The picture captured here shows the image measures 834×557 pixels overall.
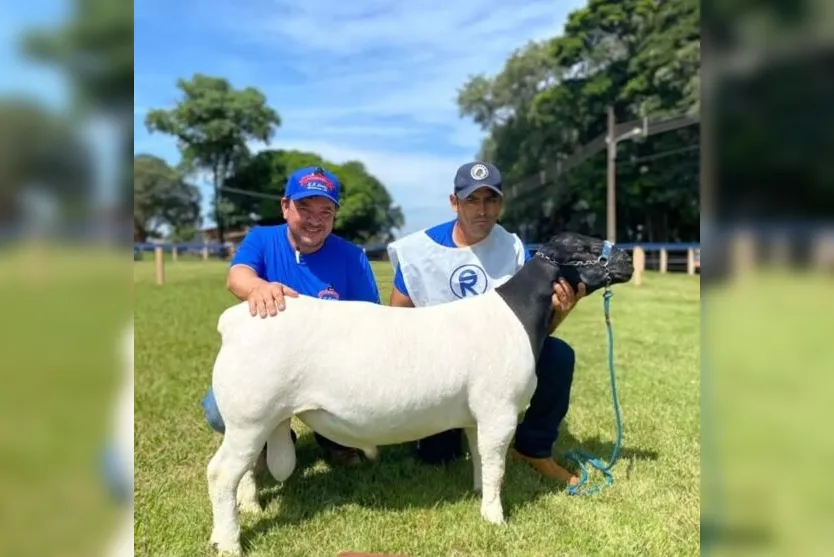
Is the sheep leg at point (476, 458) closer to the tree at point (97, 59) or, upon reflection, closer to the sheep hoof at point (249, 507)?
the sheep hoof at point (249, 507)

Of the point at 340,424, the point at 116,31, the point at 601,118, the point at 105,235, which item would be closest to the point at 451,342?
the point at 340,424

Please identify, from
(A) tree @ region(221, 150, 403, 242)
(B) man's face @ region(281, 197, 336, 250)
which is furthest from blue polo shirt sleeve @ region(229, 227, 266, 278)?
(A) tree @ region(221, 150, 403, 242)

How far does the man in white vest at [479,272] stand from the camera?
414 centimetres

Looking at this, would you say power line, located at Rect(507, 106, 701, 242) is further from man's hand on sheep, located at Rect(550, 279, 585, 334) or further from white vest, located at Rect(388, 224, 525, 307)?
man's hand on sheep, located at Rect(550, 279, 585, 334)

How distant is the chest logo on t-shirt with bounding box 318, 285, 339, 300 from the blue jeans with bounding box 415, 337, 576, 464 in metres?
1.45

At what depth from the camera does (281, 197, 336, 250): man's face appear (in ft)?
12.5

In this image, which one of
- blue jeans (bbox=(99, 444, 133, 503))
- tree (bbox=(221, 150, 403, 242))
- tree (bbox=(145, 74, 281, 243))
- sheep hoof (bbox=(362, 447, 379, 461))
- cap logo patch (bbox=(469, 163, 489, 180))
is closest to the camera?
blue jeans (bbox=(99, 444, 133, 503))

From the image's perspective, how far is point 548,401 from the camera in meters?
4.40

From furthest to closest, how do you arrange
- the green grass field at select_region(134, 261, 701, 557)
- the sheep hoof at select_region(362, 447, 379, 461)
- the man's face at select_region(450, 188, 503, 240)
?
the sheep hoof at select_region(362, 447, 379, 461)
the man's face at select_region(450, 188, 503, 240)
the green grass field at select_region(134, 261, 701, 557)

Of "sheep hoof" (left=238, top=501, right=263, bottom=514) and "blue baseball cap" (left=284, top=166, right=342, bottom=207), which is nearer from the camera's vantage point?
"blue baseball cap" (left=284, top=166, right=342, bottom=207)

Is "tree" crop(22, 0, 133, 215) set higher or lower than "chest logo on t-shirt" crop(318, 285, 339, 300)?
higher

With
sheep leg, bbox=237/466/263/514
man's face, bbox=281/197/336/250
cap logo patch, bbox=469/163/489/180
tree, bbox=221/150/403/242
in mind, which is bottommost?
sheep leg, bbox=237/466/263/514

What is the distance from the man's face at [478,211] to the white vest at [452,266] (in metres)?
0.11

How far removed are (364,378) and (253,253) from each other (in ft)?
3.65
